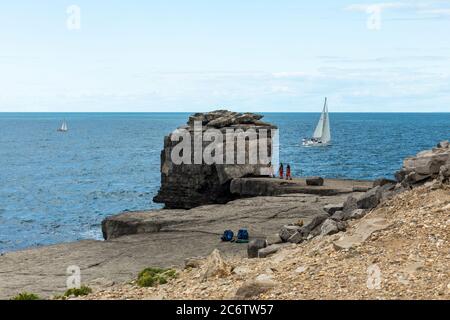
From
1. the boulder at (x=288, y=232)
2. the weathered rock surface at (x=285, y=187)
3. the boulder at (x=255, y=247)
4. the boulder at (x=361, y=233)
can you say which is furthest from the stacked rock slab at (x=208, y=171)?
the boulder at (x=361, y=233)

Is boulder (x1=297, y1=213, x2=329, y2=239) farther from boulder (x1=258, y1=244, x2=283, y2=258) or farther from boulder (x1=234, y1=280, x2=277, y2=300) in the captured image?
boulder (x1=234, y1=280, x2=277, y2=300)

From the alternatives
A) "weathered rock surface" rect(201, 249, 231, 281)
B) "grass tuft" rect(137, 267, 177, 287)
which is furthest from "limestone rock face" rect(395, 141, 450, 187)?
"grass tuft" rect(137, 267, 177, 287)

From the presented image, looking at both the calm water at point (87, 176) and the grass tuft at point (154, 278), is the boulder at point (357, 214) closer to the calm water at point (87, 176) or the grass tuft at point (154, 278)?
the grass tuft at point (154, 278)

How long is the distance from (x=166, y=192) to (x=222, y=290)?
4012 centimetres

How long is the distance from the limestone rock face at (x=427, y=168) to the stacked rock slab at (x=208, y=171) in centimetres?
2923

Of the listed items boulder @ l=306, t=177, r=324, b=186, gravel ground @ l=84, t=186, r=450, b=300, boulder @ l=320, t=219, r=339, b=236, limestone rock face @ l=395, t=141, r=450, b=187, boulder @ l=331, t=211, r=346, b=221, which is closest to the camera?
gravel ground @ l=84, t=186, r=450, b=300

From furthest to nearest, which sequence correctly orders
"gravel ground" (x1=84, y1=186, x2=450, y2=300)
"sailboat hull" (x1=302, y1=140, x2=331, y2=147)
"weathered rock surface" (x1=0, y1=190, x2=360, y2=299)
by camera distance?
"sailboat hull" (x1=302, y1=140, x2=331, y2=147) → "weathered rock surface" (x1=0, y1=190, x2=360, y2=299) → "gravel ground" (x1=84, y1=186, x2=450, y2=300)

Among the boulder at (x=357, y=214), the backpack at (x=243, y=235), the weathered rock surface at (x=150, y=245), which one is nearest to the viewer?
the boulder at (x=357, y=214)

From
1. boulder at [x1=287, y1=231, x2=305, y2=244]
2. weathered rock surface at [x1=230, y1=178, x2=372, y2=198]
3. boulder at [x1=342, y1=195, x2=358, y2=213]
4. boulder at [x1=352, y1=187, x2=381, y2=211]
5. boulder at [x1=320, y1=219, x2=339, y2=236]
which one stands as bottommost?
weathered rock surface at [x1=230, y1=178, x2=372, y2=198]

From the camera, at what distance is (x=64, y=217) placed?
198ft

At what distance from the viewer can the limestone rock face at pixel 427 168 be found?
2044cm

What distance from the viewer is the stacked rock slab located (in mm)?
52000

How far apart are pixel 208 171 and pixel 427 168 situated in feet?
108

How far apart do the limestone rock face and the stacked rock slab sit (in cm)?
2923
